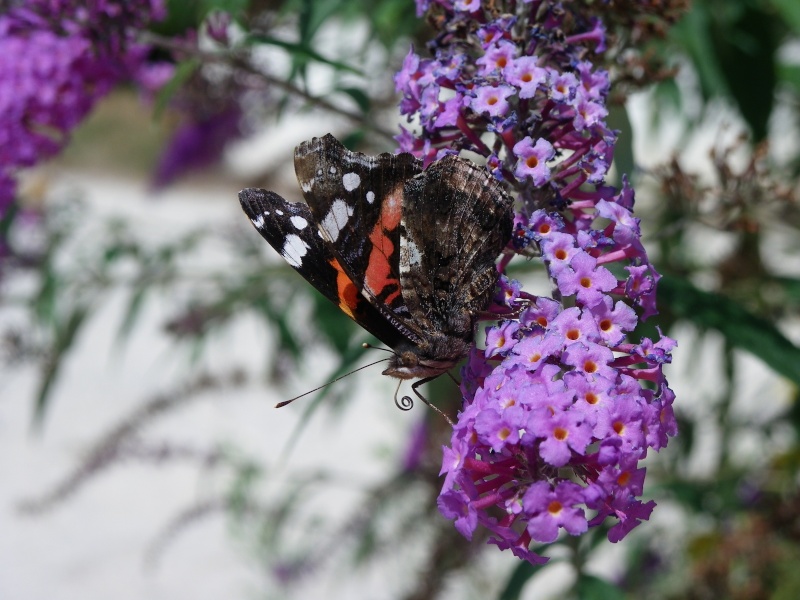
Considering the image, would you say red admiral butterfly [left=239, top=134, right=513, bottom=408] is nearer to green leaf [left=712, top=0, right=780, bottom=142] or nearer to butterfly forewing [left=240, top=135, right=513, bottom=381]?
butterfly forewing [left=240, top=135, right=513, bottom=381]

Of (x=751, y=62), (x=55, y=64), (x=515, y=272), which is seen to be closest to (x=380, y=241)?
(x=515, y=272)

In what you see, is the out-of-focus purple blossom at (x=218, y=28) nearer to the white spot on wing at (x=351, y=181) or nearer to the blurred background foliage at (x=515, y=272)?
the blurred background foliage at (x=515, y=272)

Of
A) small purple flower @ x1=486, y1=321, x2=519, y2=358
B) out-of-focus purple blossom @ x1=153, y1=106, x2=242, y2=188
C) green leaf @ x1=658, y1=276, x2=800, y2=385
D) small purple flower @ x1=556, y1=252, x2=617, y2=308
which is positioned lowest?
out-of-focus purple blossom @ x1=153, y1=106, x2=242, y2=188

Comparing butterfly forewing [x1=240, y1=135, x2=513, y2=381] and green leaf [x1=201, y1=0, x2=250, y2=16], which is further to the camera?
green leaf [x1=201, y1=0, x2=250, y2=16]

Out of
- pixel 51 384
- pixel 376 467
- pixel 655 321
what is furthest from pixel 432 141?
pixel 376 467

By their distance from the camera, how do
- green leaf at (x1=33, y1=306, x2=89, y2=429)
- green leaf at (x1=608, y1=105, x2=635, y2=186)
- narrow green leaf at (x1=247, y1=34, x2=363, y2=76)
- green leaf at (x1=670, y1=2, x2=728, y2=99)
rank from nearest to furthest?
green leaf at (x1=608, y1=105, x2=635, y2=186)
narrow green leaf at (x1=247, y1=34, x2=363, y2=76)
green leaf at (x1=670, y1=2, x2=728, y2=99)
green leaf at (x1=33, y1=306, x2=89, y2=429)

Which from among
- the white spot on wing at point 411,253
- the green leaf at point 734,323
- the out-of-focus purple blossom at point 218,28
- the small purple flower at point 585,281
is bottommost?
the green leaf at point 734,323

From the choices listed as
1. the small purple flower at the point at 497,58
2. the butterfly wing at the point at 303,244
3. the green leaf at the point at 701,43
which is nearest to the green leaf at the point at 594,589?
the butterfly wing at the point at 303,244

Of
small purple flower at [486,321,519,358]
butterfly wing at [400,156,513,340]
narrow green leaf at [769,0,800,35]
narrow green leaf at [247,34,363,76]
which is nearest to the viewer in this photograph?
small purple flower at [486,321,519,358]

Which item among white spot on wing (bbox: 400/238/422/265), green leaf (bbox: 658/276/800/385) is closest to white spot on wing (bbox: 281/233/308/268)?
white spot on wing (bbox: 400/238/422/265)
